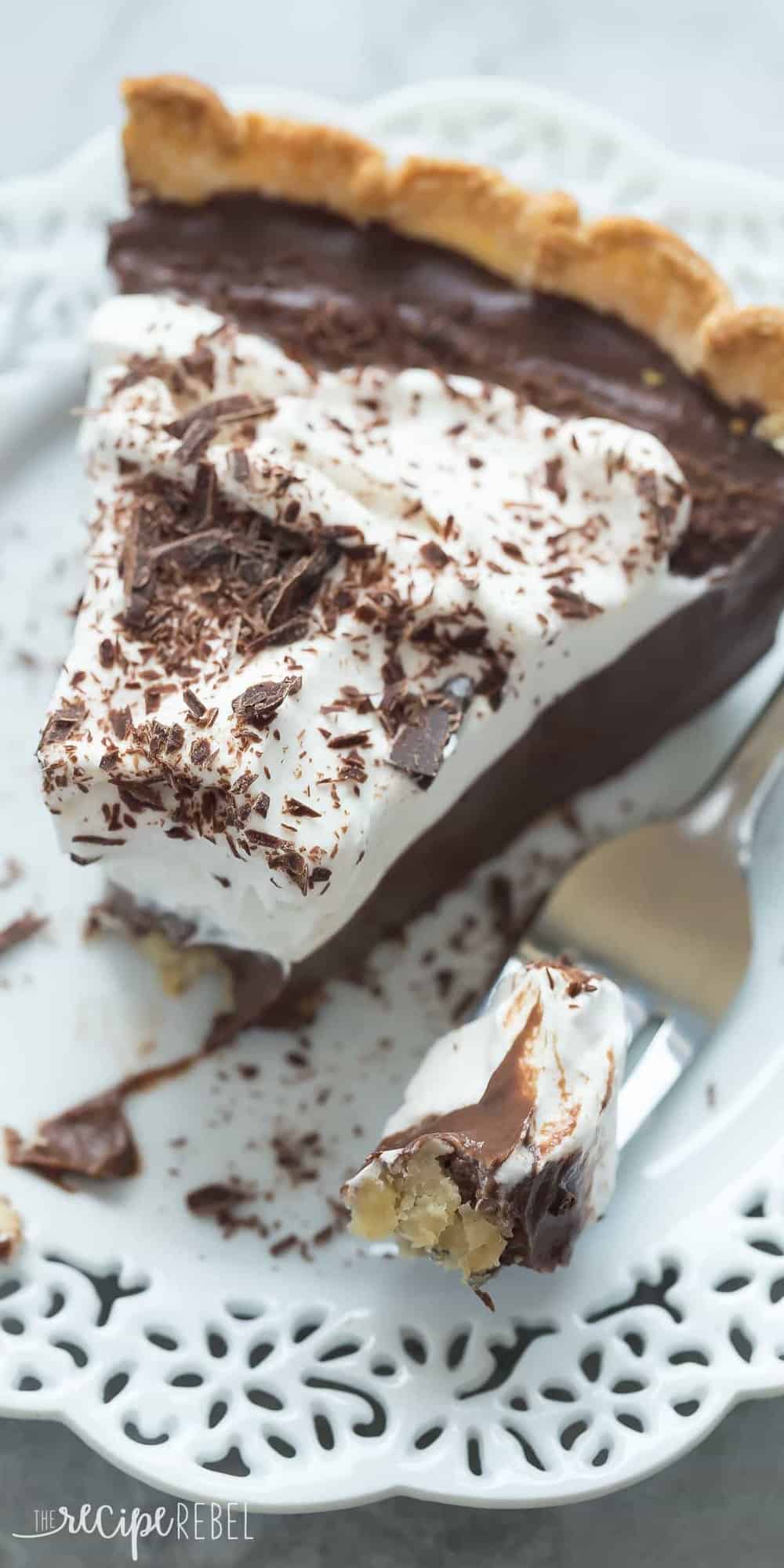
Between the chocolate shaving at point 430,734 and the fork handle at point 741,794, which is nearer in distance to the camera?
the chocolate shaving at point 430,734

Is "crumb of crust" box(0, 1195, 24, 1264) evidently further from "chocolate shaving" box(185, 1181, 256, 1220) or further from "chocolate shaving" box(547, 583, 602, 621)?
"chocolate shaving" box(547, 583, 602, 621)

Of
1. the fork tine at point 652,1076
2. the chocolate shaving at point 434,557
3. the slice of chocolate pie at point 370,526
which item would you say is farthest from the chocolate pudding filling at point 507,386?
the fork tine at point 652,1076

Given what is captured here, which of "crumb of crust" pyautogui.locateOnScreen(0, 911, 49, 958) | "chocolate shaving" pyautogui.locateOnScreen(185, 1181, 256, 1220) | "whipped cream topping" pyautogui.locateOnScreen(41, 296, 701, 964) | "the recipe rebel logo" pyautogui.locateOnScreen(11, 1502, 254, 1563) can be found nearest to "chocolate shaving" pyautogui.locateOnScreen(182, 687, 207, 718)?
"whipped cream topping" pyautogui.locateOnScreen(41, 296, 701, 964)

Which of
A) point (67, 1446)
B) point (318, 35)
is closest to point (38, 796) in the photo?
point (67, 1446)

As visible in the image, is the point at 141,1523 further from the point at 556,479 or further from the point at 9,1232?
the point at 556,479

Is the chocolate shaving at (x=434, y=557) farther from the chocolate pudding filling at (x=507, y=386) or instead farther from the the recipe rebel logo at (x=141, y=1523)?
the the recipe rebel logo at (x=141, y=1523)

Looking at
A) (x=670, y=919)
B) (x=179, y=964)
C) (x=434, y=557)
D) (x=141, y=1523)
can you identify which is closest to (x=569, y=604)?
(x=434, y=557)
